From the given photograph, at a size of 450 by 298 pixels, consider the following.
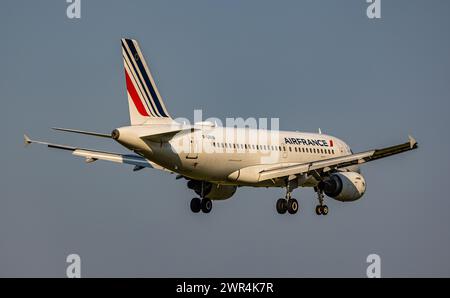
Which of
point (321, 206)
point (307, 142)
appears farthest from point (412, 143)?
point (307, 142)

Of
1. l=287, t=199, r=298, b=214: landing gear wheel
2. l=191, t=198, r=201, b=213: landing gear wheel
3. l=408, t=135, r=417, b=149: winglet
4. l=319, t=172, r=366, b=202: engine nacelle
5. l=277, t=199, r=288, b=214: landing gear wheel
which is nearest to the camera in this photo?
l=408, t=135, r=417, b=149: winglet

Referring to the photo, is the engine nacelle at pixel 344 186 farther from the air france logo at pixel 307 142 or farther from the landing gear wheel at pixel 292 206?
the air france logo at pixel 307 142

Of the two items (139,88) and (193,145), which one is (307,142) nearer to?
(193,145)

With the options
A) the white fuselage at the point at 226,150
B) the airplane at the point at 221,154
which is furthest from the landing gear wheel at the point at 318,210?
the white fuselage at the point at 226,150

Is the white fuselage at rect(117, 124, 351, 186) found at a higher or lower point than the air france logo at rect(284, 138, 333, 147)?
lower

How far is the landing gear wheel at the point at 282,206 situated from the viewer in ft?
232

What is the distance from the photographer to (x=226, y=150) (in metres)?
68.8

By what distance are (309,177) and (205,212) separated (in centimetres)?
766

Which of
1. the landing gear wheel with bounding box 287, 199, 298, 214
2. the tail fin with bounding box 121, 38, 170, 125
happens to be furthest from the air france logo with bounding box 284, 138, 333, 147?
the tail fin with bounding box 121, 38, 170, 125

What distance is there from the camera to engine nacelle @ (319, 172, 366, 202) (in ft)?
239

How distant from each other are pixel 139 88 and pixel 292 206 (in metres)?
13.3

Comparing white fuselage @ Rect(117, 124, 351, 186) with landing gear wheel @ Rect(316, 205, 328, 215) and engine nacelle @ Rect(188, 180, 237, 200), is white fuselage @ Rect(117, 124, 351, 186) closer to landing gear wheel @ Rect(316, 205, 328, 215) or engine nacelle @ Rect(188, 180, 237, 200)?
landing gear wheel @ Rect(316, 205, 328, 215)
